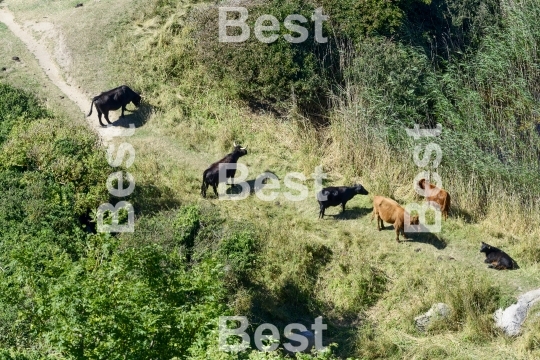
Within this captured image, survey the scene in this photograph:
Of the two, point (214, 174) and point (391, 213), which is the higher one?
point (214, 174)

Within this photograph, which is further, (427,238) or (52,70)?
(52,70)

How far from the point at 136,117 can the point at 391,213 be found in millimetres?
8210

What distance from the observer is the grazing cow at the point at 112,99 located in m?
23.1

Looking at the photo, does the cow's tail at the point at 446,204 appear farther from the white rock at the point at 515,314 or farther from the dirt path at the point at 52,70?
the dirt path at the point at 52,70

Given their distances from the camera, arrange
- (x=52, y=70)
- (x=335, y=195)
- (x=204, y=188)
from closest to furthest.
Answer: (x=335, y=195)
(x=204, y=188)
(x=52, y=70)

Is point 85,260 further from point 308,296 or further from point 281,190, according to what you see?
point 281,190

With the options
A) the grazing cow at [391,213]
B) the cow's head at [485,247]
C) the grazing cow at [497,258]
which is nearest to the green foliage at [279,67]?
the grazing cow at [391,213]

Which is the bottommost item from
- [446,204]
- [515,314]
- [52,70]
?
[515,314]

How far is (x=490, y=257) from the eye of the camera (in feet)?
60.5

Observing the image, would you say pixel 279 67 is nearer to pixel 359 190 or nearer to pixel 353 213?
pixel 359 190

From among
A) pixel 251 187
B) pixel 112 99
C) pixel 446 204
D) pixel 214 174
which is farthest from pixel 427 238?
pixel 112 99

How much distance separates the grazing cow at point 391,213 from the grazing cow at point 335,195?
30.6 inches

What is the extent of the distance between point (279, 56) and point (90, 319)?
1230 cm

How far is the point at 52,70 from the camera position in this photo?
83.8 feet
